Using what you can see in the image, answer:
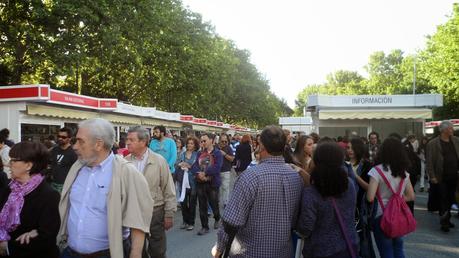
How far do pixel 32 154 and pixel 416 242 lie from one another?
6.15m

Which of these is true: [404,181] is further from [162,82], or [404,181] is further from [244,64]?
[244,64]

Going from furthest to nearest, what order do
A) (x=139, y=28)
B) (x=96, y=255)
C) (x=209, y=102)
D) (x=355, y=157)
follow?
(x=209, y=102) → (x=139, y=28) → (x=355, y=157) → (x=96, y=255)

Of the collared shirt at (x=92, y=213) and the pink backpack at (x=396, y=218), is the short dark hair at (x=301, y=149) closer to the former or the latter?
the pink backpack at (x=396, y=218)

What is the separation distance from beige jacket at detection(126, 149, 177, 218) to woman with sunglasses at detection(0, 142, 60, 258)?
1.69 metres

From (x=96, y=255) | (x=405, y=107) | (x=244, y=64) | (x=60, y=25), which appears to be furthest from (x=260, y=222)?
(x=244, y=64)

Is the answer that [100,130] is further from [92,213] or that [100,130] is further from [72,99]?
[72,99]

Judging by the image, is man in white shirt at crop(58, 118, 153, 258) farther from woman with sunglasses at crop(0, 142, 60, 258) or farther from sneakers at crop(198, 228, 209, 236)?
sneakers at crop(198, 228, 209, 236)

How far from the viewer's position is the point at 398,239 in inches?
199

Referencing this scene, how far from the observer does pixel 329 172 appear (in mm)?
3516

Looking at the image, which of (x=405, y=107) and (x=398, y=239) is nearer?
(x=398, y=239)

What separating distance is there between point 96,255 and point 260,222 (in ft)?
3.62

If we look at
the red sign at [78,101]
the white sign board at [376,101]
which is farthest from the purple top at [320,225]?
the white sign board at [376,101]

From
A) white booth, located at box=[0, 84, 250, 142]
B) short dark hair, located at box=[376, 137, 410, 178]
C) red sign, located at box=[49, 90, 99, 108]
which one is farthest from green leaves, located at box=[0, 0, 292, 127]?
short dark hair, located at box=[376, 137, 410, 178]

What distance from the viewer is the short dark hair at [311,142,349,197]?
11.5ft
